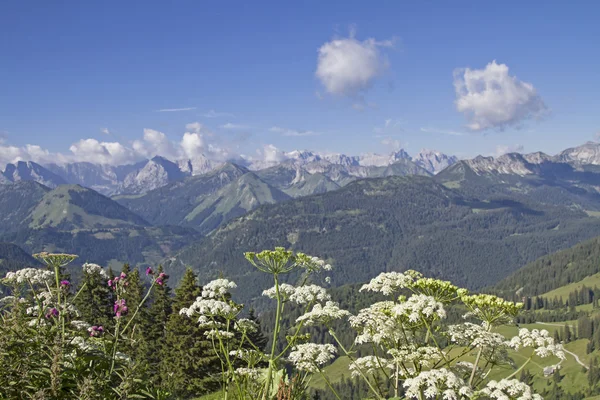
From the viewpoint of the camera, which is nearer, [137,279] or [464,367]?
[464,367]

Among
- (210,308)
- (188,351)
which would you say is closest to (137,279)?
(188,351)

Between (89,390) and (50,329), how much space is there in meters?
3.12

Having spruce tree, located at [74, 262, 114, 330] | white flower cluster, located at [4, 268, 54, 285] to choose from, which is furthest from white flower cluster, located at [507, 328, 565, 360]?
spruce tree, located at [74, 262, 114, 330]

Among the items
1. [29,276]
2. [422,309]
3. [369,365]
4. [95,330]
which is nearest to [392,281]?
[422,309]

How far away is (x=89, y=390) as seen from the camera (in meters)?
6.71

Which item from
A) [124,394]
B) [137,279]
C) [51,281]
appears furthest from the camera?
[137,279]

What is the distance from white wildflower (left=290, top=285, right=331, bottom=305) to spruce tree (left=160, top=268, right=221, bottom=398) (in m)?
30.9

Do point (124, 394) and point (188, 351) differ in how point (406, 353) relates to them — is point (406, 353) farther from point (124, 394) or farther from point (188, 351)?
point (188, 351)

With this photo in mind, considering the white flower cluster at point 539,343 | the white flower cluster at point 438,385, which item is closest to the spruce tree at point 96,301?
the white flower cluster at point 438,385

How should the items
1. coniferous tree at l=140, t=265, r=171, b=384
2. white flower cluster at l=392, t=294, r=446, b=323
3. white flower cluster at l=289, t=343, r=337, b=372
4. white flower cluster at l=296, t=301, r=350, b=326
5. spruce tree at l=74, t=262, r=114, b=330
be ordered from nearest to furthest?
white flower cluster at l=392, t=294, r=446, b=323 < white flower cluster at l=289, t=343, r=337, b=372 < white flower cluster at l=296, t=301, r=350, b=326 < spruce tree at l=74, t=262, r=114, b=330 < coniferous tree at l=140, t=265, r=171, b=384

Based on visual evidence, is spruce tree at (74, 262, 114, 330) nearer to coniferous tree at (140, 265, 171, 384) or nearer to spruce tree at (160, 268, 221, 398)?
coniferous tree at (140, 265, 171, 384)

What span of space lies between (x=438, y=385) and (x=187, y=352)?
3825cm

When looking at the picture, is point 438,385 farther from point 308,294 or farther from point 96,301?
point 96,301

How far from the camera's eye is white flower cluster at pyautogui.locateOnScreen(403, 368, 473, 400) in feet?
27.7
